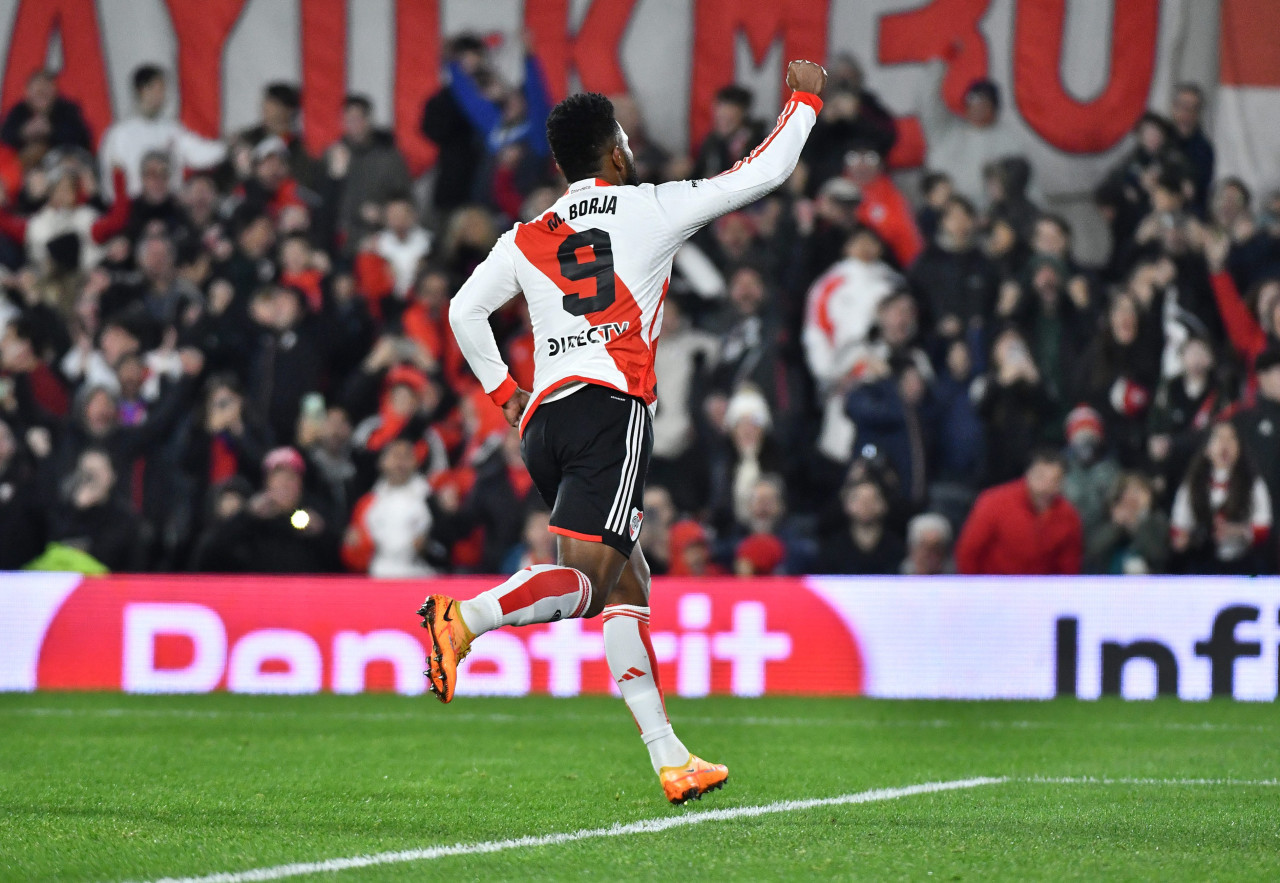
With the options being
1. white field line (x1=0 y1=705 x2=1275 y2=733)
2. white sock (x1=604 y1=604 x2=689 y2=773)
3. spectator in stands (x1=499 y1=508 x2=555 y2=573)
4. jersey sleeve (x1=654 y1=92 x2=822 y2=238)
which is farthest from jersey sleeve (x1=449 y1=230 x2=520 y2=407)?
spectator in stands (x1=499 y1=508 x2=555 y2=573)

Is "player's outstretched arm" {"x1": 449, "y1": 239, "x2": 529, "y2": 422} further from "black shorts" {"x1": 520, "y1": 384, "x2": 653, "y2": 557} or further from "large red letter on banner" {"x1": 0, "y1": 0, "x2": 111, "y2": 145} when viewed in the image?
"large red letter on banner" {"x1": 0, "y1": 0, "x2": 111, "y2": 145}

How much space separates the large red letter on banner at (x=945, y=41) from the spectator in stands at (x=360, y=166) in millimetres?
3799

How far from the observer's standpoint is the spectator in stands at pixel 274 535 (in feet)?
39.0

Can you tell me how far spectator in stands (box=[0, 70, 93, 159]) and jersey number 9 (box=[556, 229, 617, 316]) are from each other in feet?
32.0

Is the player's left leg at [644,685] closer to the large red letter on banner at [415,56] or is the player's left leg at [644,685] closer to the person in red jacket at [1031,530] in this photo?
the person in red jacket at [1031,530]

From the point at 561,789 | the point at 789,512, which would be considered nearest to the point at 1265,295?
the point at 789,512

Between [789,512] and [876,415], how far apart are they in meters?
0.87

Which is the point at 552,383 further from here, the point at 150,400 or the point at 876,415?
the point at 150,400

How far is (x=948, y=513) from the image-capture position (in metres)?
11.6

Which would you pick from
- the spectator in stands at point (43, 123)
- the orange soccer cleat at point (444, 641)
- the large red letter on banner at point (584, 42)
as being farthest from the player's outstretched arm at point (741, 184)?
the spectator in stands at point (43, 123)

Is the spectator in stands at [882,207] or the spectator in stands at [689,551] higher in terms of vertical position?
the spectator in stands at [882,207]

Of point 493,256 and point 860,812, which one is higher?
point 493,256

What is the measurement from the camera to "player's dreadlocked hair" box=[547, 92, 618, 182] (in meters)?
5.32

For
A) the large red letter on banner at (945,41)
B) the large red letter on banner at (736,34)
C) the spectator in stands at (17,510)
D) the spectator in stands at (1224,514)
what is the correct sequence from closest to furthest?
the spectator in stands at (1224,514) → the spectator in stands at (17,510) → the large red letter on banner at (945,41) → the large red letter on banner at (736,34)
